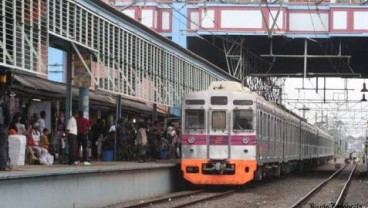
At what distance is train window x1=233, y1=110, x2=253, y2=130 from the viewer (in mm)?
19453

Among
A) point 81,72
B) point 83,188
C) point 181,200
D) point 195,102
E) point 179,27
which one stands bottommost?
point 181,200

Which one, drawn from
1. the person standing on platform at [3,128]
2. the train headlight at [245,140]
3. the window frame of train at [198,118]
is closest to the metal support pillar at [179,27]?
the window frame of train at [198,118]

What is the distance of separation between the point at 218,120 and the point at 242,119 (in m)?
0.71

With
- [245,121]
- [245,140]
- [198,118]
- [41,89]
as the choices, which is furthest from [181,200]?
[41,89]

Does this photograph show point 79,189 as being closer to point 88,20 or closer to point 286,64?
point 88,20

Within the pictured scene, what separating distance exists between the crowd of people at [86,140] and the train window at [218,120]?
7.37 feet

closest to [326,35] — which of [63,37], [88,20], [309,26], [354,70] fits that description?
[309,26]

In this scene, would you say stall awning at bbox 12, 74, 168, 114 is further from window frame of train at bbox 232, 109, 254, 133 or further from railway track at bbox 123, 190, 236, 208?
railway track at bbox 123, 190, 236, 208

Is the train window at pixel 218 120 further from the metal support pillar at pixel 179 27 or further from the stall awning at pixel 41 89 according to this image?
the metal support pillar at pixel 179 27

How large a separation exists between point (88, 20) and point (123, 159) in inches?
237

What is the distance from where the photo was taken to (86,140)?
16.9m

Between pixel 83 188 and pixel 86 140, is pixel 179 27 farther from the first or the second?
pixel 83 188

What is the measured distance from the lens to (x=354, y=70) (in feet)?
137

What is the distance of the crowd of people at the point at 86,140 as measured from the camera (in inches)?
624
